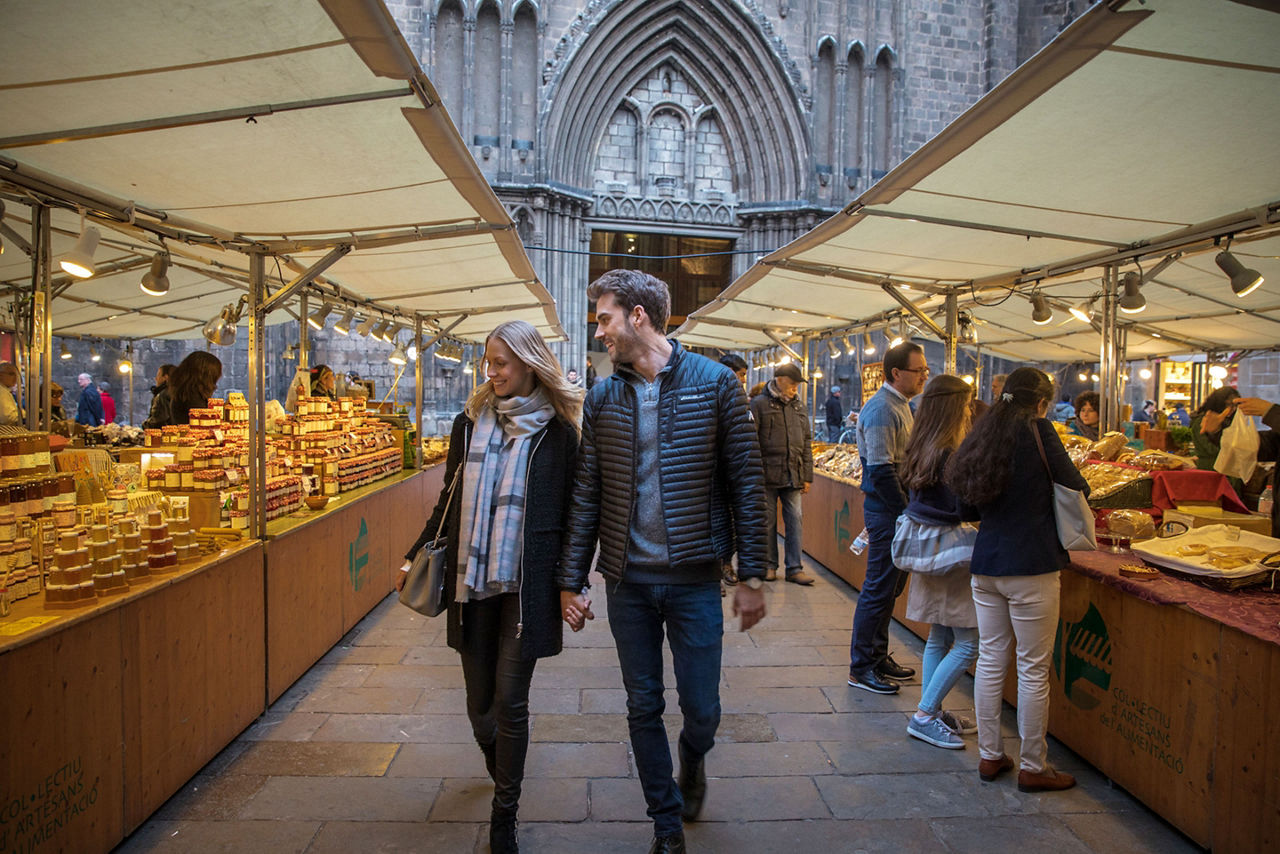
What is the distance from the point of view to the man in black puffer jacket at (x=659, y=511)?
7.68ft

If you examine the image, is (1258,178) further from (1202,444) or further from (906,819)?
(1202,444)

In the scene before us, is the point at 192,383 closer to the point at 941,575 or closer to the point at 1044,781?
the point at 941,575

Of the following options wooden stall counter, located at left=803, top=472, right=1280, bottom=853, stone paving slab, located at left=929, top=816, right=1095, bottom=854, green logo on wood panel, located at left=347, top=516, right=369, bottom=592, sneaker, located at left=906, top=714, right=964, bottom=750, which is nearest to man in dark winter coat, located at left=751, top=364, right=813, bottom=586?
sneaker, located at left=906, top=714, right=964, bottom=750

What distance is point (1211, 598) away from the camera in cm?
279

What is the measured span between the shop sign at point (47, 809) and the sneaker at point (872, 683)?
11.1ft

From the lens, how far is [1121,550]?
360cm

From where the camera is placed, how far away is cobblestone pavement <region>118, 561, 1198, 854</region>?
2.70 meters

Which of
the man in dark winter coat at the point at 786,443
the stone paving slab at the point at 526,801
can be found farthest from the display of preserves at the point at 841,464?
the stone paving slab at the point at 526,801

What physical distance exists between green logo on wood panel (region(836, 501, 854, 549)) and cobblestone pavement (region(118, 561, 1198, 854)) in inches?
95.9

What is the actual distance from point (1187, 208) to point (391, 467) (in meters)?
6.21

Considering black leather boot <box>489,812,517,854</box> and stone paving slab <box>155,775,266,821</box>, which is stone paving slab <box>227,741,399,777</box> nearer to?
stone paving slab <box>155,775,266,821</box>

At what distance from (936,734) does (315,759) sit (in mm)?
2714

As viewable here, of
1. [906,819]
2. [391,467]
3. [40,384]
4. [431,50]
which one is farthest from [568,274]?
[906,819]

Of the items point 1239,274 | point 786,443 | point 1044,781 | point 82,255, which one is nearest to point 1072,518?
point 1044,781
